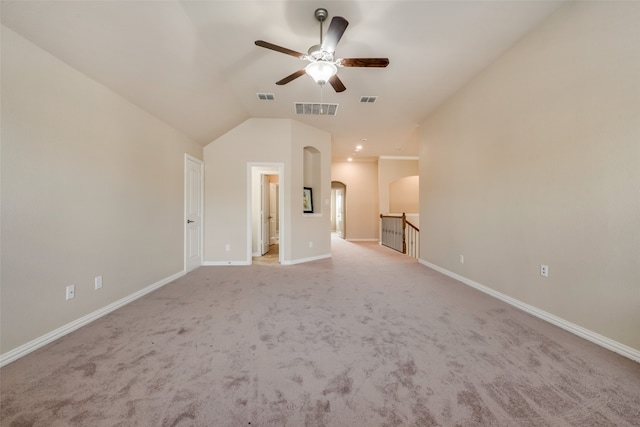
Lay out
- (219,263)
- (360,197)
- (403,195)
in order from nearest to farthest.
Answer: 1. (219,263)
2. (360,197)
3. (403,195)

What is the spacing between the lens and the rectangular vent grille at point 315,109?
4113mm

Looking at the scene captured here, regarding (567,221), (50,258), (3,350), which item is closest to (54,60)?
(50,258)

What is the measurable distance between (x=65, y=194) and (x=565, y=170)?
4.60 metres

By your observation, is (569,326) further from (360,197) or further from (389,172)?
(360,197)

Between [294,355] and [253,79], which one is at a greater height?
[253,79]

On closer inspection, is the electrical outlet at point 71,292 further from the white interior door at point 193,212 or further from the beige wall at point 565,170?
the beige wall at point 565,170

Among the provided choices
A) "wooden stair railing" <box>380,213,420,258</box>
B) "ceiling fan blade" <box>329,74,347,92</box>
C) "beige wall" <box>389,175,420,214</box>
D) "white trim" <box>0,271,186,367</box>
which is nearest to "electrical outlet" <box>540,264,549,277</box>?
"ceiling fan blade" <box>329,74,347,92</box>

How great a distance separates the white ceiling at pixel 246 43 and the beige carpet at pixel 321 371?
2.53 meters

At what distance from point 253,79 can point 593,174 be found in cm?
384

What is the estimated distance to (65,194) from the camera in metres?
2.12

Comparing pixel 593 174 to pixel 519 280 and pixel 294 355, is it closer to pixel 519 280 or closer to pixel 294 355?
pixel 519 280

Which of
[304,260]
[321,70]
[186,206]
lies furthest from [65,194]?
[304,260]

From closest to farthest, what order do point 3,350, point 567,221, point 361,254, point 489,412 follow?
point 489,412 → point 3,350 → point 567,221 → point 361,254

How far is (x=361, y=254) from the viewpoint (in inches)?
237
